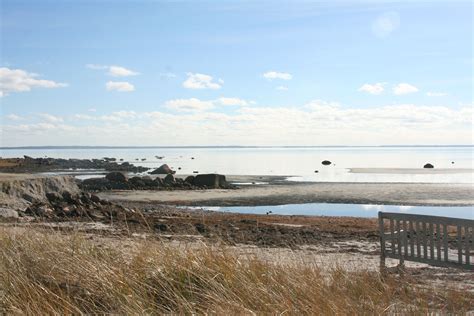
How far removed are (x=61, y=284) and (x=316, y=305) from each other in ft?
9.65

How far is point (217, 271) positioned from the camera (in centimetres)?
687

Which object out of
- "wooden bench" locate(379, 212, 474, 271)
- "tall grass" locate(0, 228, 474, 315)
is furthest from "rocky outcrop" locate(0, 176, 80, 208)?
"wooden bench" locate(379, 212, 474, 271)

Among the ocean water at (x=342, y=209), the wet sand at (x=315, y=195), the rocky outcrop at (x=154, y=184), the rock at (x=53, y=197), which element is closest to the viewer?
the rock at (x=53, y=197)

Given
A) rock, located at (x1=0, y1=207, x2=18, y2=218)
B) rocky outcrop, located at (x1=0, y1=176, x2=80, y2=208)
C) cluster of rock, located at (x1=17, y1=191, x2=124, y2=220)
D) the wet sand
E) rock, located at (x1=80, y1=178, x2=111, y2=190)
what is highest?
rocky outcrop, located at (x1=0, y1=176, x2=80, y2=208)

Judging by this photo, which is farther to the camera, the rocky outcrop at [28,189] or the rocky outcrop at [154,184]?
the rocky outcrop at [154,184]

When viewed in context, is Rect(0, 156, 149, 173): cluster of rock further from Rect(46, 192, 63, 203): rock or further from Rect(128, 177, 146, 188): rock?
Rect(46, 192, 63, 203): rock

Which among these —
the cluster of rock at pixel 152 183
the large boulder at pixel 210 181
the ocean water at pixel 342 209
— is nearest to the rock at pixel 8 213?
the ocean water at pixel 342 209

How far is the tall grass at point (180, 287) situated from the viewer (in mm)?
5832

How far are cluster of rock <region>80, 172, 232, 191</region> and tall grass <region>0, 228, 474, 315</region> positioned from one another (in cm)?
3267

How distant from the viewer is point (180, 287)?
21.9 feet

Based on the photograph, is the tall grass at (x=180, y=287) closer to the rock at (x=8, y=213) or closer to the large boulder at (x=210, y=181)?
the rock at (x=8, y=213)

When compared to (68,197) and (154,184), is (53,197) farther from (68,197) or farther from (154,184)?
(154,184)

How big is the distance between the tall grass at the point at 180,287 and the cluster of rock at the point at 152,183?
32.7 m

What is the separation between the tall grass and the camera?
583 cm
